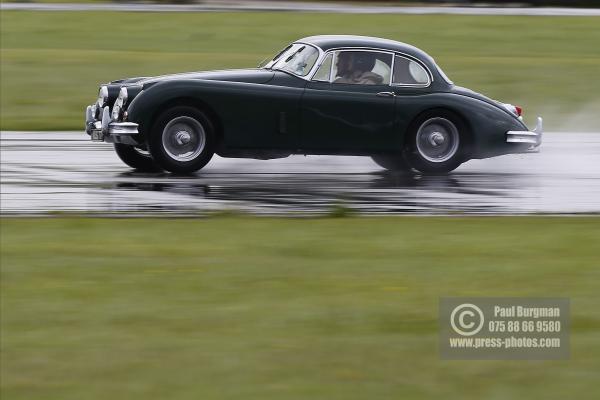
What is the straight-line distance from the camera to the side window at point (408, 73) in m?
12.3

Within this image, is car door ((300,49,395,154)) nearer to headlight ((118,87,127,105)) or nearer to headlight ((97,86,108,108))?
headlight ((118,87,127,105))

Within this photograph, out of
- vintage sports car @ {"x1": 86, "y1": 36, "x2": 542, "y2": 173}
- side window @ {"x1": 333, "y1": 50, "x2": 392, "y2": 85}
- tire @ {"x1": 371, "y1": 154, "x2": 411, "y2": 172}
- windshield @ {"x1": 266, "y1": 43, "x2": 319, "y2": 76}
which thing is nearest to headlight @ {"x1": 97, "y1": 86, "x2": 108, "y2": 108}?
vintage sports car @ {"x1": 86, "y1": 36, "x2": 542, "y2": 173}

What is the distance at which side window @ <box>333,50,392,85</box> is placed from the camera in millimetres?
12164

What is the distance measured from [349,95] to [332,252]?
13.3 feet

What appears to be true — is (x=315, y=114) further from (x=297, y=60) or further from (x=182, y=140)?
(x=182, y=140)

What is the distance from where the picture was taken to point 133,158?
12.6 meters

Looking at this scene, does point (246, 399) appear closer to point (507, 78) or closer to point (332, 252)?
point (332, 252)

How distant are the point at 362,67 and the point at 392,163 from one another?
1.27 m

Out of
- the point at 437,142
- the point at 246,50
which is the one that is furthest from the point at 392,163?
the point at 246,50

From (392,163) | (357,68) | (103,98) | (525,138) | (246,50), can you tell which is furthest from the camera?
(246,50)

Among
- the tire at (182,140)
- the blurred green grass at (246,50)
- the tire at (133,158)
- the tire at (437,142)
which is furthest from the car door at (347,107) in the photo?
the blurred green grass at (246,50)

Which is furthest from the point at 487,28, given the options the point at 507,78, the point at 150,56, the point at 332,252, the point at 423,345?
the point at 423,345

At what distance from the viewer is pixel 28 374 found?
211 inches

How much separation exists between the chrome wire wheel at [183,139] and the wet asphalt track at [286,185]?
0.85 ft
